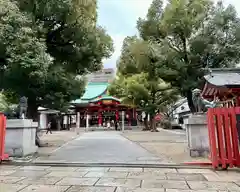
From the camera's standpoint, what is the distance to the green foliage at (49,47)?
9.02m

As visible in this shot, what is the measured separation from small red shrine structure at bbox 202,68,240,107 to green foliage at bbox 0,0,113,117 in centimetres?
574

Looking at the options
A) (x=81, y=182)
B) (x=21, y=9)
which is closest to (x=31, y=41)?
(x=21, y=9)

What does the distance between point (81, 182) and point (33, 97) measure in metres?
7.46

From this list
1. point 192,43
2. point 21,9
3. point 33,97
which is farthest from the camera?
point 192,43

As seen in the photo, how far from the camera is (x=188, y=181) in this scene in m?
5.33

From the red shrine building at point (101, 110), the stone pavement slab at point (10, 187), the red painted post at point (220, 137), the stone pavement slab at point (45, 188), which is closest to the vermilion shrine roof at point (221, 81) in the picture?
the red painted post at point (220, 137)

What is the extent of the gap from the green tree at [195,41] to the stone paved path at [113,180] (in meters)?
10.0

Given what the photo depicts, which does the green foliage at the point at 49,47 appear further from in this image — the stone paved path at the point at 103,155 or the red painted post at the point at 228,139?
the red painted post at the point at 228,139

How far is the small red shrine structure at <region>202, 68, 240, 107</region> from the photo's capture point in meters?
8.34

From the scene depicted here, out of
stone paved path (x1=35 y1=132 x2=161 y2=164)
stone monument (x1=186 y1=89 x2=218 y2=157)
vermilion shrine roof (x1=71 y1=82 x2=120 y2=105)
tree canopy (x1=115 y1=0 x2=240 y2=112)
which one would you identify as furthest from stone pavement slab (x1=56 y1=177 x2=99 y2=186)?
vermilion shrine roof (x1=71 y1=82 x2=120 y2=105)

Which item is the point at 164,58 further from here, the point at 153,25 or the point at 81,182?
the point at 81,182

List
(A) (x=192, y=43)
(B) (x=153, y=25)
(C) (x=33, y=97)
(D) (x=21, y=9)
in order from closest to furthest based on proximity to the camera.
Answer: (D) (x=21, y=9) < (C) (x=33, y=97) < (A) (x=192, y=43) < (B) (x=153, y=25)

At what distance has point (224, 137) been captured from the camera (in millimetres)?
6492

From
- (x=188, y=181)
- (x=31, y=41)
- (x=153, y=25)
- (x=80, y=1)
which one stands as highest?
(x=153, y=25)
